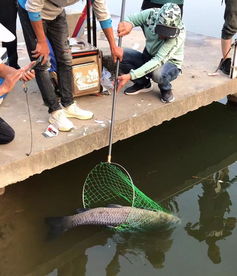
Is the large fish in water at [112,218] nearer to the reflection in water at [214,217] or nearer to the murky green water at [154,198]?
the murky green water at [154,198]

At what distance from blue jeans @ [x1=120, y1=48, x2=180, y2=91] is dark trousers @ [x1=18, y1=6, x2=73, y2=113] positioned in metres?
1.07

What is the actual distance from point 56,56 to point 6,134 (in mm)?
891

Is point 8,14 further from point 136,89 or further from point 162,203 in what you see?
point 162,203

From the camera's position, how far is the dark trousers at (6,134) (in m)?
3.82

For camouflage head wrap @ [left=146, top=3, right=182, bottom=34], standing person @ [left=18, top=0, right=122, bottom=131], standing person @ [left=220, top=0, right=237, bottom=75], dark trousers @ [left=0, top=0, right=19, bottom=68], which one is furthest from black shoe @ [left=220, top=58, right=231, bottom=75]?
dark trousers @ [left=0, top=0, right=19, bottom=68]

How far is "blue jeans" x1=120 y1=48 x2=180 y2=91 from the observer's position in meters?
4.71

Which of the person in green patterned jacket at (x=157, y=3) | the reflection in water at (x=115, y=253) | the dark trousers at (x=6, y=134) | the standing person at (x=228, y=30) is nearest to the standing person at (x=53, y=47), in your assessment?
the dark trousers at (x=6, y=134)

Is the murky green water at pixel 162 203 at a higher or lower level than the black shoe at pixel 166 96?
lower

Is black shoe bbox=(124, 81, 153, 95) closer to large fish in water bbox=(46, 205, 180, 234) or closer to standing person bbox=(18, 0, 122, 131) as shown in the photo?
standing person bbox=(18, 0, 122, 131)

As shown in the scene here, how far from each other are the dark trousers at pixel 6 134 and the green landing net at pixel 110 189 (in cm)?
96

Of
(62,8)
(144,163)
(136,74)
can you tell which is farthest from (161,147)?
(62,8)

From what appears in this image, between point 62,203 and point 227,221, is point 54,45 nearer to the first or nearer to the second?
point 62,203

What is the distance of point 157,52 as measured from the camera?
4.65 m

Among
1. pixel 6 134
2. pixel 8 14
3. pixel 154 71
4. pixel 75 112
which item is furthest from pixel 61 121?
pixel 8 14
